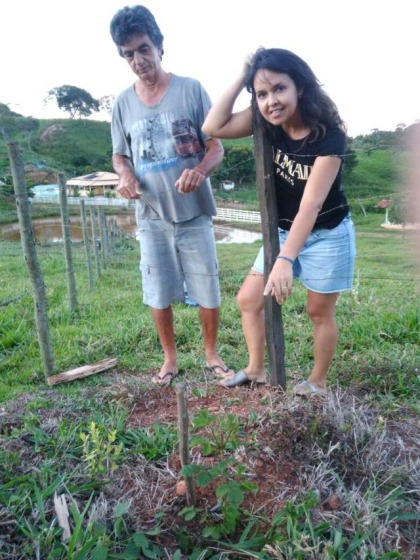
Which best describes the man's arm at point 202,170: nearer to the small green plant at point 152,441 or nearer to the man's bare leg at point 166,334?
the man's bare leg at point 166,334

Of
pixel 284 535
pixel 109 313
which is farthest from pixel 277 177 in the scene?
pixel 109 313

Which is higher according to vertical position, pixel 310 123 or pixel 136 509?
pixel 310 123

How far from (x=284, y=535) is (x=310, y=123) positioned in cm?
160

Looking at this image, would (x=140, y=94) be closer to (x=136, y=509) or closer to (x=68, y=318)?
(x=136, y=509)

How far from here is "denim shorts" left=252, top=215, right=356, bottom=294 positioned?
2.30 meters

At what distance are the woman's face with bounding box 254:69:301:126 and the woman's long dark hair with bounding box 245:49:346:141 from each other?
0.02m

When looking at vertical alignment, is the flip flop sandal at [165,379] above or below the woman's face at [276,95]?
below

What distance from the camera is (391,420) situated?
2.38 m

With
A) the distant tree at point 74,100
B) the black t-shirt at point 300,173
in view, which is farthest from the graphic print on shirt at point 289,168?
the distant tree at point 74,100

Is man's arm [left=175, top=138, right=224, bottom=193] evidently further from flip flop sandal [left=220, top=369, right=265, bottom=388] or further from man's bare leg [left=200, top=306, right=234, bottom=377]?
flip flop sandal [left=220, top=369, right=265, bottom=388]

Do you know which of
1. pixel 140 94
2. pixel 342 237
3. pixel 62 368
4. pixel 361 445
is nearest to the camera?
pixel 361 445

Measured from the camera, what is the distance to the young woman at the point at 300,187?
6.68 ft

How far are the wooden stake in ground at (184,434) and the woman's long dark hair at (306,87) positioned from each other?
47.9 inches

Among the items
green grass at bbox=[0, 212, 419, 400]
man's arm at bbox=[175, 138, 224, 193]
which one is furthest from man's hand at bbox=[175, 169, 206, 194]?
green grass at bbox=[0, 212, 419, 400]
